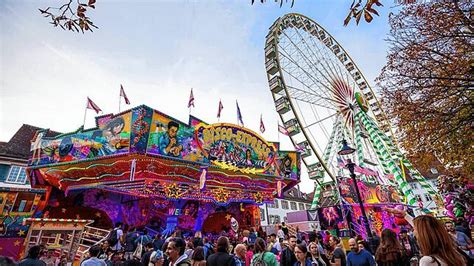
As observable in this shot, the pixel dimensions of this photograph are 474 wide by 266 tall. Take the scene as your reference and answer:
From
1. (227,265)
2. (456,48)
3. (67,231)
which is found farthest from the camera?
(67,231)

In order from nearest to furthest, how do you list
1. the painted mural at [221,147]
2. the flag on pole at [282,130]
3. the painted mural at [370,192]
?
1. the painted mural at [221,147]
2. the painted mural at [370,192]
3. the flag on pole at [282,130]

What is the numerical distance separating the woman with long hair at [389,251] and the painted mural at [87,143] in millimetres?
10241

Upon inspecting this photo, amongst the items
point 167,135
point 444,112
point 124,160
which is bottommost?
point 444,112

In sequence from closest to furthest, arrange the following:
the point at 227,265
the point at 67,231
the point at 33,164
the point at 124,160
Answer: the point at 227,265, the point at 67,231, the point at 124,160, the point at 33,164

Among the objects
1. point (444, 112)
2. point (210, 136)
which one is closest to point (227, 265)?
point (444, 112)

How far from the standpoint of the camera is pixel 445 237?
2.04 meters

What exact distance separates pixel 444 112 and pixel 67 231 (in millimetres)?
11849

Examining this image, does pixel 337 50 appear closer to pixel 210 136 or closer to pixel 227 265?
pixel 210 136

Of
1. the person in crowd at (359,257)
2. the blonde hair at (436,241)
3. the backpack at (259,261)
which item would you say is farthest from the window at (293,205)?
the blonde hair at (436,241)

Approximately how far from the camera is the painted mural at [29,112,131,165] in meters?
11.4

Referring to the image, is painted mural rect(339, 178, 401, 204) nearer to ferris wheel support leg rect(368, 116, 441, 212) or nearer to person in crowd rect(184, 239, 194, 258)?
ferris wheel support leg rect(368, 116, 441, 212)

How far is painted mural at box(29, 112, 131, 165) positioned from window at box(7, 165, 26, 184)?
5.64 m

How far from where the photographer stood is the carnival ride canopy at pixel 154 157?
11547 millimetres

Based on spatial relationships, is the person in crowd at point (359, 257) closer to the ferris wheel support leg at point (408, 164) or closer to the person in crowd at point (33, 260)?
the person in crowd at point (33, 260)
